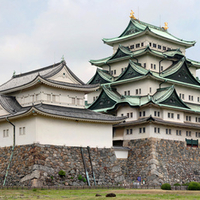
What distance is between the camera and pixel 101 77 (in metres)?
58.2

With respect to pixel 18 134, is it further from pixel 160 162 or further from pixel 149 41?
pixel 149 41

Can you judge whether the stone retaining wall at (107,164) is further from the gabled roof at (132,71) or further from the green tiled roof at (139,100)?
the gabled roof at (132,71)

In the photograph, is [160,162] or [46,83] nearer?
[46,83]

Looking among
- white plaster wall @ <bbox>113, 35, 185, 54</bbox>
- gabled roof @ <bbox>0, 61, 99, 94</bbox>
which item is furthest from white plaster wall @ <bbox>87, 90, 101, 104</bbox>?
gabled roof @ <bbox>0, 61, 99, 94</bbox>

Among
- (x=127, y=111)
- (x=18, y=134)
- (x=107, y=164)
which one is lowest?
(x=107, y=164)

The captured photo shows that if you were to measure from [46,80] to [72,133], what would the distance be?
6.23m

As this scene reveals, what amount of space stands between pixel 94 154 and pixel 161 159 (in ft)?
29.4

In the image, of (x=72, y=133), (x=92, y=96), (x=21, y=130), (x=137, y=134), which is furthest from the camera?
(x=92, y=96)

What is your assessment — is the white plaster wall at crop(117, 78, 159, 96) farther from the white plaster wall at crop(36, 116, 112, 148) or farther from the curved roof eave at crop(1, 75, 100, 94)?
the white plaster wall at crop(36, 116, 112, 148)

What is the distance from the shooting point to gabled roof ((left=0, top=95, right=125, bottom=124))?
1574 inches

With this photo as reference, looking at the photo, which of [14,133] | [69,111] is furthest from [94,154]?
[14,133]

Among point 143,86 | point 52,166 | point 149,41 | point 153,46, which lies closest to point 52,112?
point 52,166

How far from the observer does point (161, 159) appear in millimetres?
47906

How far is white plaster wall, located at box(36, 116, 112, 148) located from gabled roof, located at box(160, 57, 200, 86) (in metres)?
13.9
